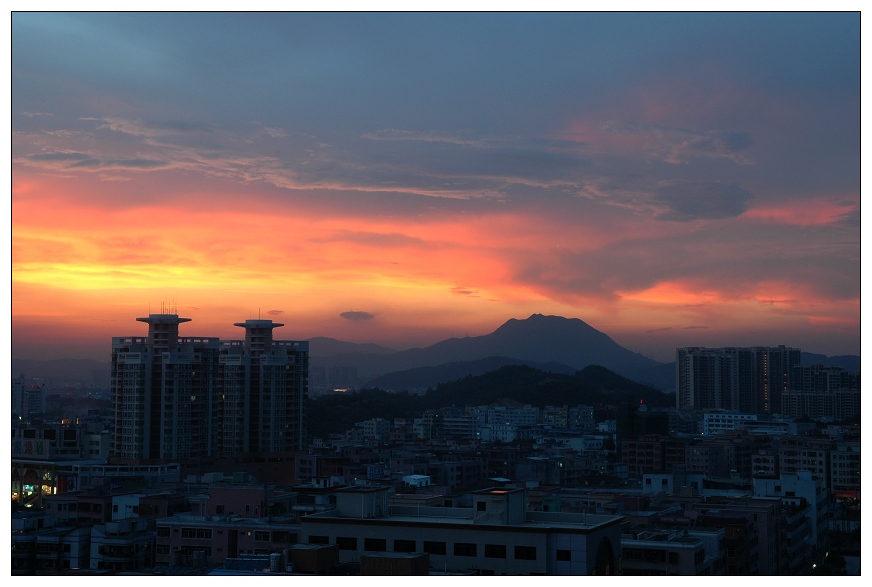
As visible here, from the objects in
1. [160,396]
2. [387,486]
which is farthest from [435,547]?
[160,396]

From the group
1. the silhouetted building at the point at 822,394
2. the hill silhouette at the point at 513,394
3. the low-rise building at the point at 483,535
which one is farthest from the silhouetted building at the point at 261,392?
the silhouetted building at the point at 822,394

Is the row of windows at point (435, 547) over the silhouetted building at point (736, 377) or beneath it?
beneath

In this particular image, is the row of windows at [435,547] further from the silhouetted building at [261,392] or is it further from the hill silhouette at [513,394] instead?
the hill silhouette at [513,394]

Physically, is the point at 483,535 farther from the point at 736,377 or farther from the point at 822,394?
the point at 736,377

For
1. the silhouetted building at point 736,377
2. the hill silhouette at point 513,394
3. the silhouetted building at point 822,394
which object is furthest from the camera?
the silhouetted building at point 736,377

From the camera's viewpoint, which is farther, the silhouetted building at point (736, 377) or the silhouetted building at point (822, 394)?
the silhouetted building at point (736, 377)

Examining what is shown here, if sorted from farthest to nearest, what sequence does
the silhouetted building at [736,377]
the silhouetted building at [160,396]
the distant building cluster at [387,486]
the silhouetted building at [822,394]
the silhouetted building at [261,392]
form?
1. the silhouetted building at [736,377]
2. the silhouetted building at [822,394]
3. the silhouetted building at [261,392]
4. the silhouetted building at [160,396]
5. the distant building cluster at [387,486]

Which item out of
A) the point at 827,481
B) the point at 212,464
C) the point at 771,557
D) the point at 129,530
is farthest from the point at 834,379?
the point at 129,530
